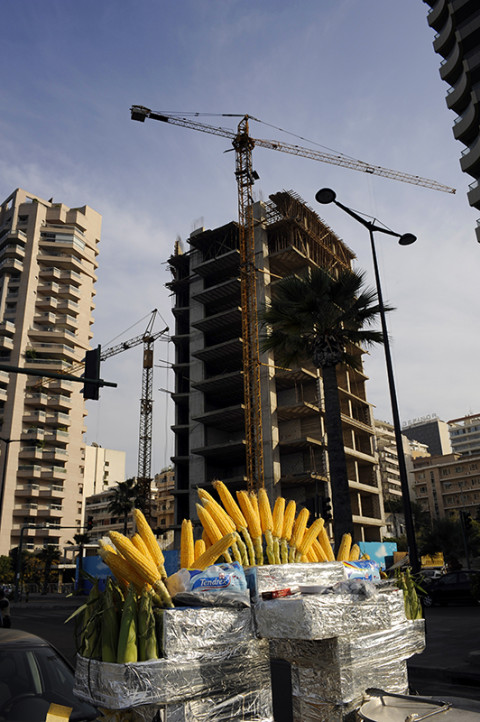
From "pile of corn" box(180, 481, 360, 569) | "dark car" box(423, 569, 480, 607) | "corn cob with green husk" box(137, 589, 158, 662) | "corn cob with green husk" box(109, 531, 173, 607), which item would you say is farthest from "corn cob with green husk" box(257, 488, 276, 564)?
"dark car" box(423, 569, 480, 607)

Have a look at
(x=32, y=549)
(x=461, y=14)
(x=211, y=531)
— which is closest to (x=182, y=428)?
(x=32, y=549)

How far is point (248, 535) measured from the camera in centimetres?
309

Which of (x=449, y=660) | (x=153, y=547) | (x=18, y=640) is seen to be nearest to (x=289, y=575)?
(x=153, y=547)

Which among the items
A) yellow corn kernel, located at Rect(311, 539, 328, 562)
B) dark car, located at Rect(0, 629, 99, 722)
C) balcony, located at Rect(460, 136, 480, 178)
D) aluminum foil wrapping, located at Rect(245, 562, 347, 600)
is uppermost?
balcony, located at Rect(460, 136, 480, 178)

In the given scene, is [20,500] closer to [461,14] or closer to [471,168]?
[471,168]

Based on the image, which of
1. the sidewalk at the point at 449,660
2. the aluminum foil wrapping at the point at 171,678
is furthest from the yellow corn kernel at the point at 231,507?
the sidewalk at the point at 449,660

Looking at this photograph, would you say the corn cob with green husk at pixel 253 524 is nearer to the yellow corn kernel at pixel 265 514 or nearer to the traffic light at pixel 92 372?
the yellow corn kernel at pixel 265 514

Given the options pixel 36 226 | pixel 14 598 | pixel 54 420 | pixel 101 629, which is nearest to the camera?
pixel 101 629

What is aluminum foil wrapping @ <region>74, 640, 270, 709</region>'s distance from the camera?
83.9 inches

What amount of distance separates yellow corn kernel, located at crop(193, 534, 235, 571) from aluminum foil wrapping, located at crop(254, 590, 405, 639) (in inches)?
11.8

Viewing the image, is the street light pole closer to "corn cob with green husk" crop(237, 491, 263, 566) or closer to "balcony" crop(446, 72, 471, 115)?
"corn cob with green husk" crop(237, 491, 263, 566)

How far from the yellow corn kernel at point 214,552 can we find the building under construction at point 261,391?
147 feet

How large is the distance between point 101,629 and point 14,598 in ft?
170

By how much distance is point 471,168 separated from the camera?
38281 millimetres
